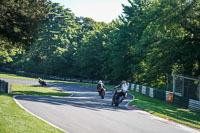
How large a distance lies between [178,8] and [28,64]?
211 ft

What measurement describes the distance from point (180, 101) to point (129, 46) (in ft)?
108

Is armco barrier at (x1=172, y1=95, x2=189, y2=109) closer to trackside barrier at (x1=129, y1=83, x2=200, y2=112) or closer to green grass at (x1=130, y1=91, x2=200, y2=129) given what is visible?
trackside barrier at (x1=129, y1=83, x2=200, y2=112)

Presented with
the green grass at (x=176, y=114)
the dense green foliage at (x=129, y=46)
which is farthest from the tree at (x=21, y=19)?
the green grass at (x=176, y=114)

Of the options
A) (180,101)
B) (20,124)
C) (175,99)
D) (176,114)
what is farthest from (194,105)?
(20,124)

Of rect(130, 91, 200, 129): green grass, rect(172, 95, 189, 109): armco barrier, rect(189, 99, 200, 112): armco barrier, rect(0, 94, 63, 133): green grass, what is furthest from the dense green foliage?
rect(0, 94, 63, 133): green grass

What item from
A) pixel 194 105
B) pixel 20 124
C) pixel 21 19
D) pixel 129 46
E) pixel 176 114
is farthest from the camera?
pixel 129 46

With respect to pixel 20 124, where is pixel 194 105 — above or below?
below

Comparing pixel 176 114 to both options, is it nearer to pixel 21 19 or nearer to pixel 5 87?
pixel 21 19

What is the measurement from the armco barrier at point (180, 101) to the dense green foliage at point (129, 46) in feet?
19.6

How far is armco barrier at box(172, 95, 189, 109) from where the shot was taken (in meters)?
23.1

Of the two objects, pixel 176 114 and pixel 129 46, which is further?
pixel 129 46

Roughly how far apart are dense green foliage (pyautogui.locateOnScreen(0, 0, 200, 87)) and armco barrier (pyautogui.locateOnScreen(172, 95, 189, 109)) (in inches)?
235

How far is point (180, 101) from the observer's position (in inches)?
952

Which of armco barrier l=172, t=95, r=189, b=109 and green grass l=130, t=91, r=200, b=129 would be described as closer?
green grass l=130, t=91, r=200, b=129
